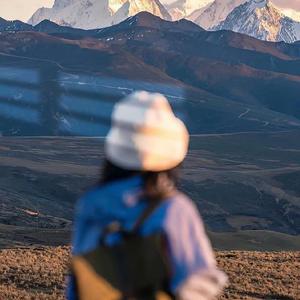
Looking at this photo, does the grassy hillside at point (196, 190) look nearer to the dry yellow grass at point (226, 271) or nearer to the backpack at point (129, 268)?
the dry yellow grass at point (226, 271)

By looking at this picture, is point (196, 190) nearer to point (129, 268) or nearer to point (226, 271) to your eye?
point (226, 271)

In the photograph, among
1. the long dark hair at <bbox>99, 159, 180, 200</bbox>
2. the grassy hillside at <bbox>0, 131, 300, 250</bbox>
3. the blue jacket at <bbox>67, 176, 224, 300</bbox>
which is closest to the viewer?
the blue jacket at <bbox>67, 176, 224, 300</bbox>

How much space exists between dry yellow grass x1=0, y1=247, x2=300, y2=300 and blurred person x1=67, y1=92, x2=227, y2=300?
36.1ft

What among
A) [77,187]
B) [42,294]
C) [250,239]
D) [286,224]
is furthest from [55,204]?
[42,294]

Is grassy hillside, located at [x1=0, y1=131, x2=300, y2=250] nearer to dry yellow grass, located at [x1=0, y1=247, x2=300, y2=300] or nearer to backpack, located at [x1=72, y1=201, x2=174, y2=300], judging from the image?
dry yellow grass, located at [x1=0, y1=247, x2=300, y2=300]

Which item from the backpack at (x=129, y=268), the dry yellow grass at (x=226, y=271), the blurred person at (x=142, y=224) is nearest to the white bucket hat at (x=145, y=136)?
the blurred person at (x=142, y=224)

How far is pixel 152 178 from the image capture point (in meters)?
3.91

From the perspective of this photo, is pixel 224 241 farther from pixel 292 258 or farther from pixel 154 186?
pixel 154 186

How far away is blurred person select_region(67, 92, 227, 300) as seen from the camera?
371 cm

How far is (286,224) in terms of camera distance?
88.4 meters

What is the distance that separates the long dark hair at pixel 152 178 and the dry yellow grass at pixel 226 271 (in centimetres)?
1097

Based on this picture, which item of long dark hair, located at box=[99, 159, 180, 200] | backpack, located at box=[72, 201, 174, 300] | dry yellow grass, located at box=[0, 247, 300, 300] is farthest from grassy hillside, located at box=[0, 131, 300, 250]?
backpack, located at box=[72, 201, 174, 300]

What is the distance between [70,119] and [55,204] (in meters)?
111

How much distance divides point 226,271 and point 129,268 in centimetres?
1641
